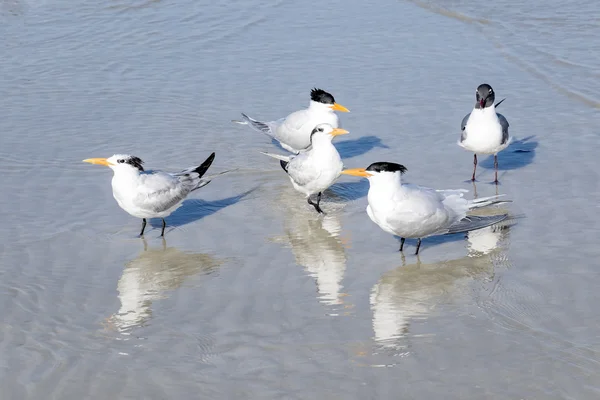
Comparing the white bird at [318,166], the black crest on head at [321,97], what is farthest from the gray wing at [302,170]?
the black crest on head at [321,97]

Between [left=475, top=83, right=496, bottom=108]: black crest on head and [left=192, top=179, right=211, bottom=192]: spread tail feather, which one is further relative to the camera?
[left=475, top=83, right=496, bottom=108]: black crest on head

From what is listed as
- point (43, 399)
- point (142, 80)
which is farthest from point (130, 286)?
point (142, 80)

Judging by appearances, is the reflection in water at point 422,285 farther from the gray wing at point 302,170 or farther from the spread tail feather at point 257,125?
the spread tail feather at point 257,125

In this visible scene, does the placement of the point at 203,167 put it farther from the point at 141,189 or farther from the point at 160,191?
the point at 141,189

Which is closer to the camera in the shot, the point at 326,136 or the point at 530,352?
the point at 530,352

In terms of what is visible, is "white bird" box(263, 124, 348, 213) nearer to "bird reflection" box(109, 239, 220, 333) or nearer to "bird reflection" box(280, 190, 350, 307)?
"bird reflection" box(280, 190, 350, 307)

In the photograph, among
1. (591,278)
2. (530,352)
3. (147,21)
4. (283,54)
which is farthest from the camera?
(147,21)

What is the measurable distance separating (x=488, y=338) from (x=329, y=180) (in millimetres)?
2975

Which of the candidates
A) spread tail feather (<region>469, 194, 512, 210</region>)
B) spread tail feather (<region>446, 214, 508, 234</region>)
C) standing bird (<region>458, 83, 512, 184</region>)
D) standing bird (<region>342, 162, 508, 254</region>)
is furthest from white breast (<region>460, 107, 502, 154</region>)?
standing bird (<region>342, 162, 508, 254</region>)

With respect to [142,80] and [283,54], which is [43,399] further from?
[283,54]

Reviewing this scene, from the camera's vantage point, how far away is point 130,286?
22.2ft

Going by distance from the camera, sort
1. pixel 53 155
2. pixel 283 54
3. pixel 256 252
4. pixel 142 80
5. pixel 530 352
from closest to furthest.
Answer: pixel 530 352
pixel 256 252
pixel 53 155
pixel 142 80
pixel 283 54

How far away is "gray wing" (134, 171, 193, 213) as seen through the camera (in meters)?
7.62

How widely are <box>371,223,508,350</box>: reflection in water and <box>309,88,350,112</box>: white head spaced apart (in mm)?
2851
